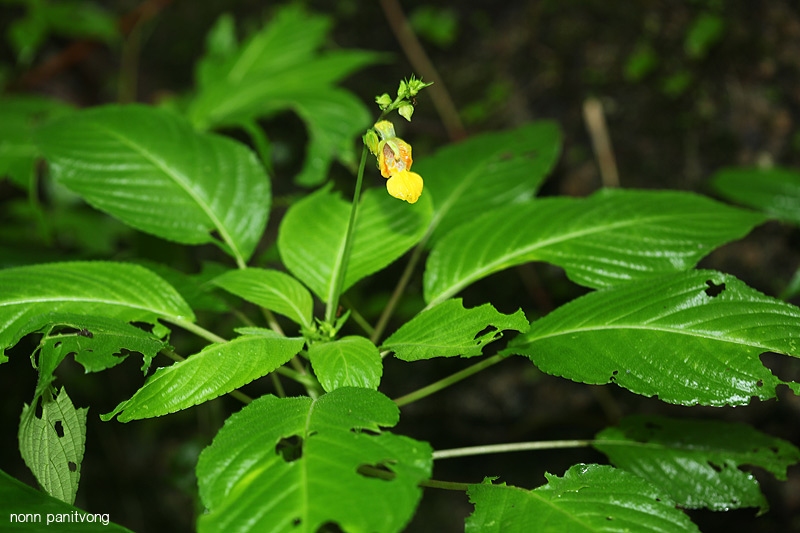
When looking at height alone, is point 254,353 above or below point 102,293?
below

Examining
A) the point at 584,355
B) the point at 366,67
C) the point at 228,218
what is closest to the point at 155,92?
the point at 366,67

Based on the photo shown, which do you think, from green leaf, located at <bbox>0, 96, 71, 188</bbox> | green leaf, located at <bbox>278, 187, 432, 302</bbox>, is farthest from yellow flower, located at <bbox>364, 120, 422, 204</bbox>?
green leaf, located at <bbox>0, 96, 71, 188</bbox>

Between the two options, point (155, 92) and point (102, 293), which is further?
point (155, 92)

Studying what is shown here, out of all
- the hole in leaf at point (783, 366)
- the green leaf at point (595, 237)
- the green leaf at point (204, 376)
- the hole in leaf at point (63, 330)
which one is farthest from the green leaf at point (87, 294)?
the hole in leaf at point (783, 366)

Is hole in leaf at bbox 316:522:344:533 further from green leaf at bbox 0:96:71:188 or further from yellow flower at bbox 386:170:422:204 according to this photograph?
green leaf at bbox 0:96:71:188

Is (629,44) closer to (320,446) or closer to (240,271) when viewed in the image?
(240,271)

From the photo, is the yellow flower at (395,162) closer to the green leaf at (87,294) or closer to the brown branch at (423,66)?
the green leaf at (87,294)

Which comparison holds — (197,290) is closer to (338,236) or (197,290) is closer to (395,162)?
(338,236)
